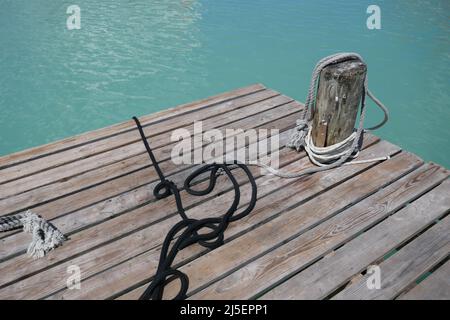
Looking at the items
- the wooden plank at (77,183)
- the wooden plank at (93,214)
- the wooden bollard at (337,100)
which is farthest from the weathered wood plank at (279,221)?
the wooden plank at (77,183)

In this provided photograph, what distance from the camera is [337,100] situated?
2.36 metres

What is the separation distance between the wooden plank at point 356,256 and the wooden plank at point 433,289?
137mm

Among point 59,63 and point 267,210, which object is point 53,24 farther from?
point 267,210

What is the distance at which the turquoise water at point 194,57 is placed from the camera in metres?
5.46

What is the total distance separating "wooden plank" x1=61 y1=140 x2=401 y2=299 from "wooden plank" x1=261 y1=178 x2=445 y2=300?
0.25 meters

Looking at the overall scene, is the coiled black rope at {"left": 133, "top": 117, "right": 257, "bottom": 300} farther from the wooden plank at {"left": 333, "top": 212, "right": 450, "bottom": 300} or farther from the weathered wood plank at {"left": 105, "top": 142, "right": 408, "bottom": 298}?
the wooden plank at {"left": 333, "top": 212, "right": 450, "bottom": 300}

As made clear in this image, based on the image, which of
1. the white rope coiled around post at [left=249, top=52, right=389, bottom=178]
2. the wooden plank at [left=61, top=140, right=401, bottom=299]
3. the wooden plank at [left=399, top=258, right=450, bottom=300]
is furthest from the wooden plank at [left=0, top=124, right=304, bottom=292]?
the wooden plank at [left=399, top=258, right=450, bottom=300]

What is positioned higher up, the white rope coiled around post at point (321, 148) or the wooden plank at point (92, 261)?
the white rope coiled around post at point (321, 148)

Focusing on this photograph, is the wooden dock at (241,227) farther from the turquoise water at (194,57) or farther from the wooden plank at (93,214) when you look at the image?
the turquoise water at (194,57)

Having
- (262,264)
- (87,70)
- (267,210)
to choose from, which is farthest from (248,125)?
(87,70)

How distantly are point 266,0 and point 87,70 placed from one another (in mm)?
5066

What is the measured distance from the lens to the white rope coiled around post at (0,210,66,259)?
185 centimetres

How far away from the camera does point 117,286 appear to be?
5.62 feet

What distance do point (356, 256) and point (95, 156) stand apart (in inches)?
67.6
